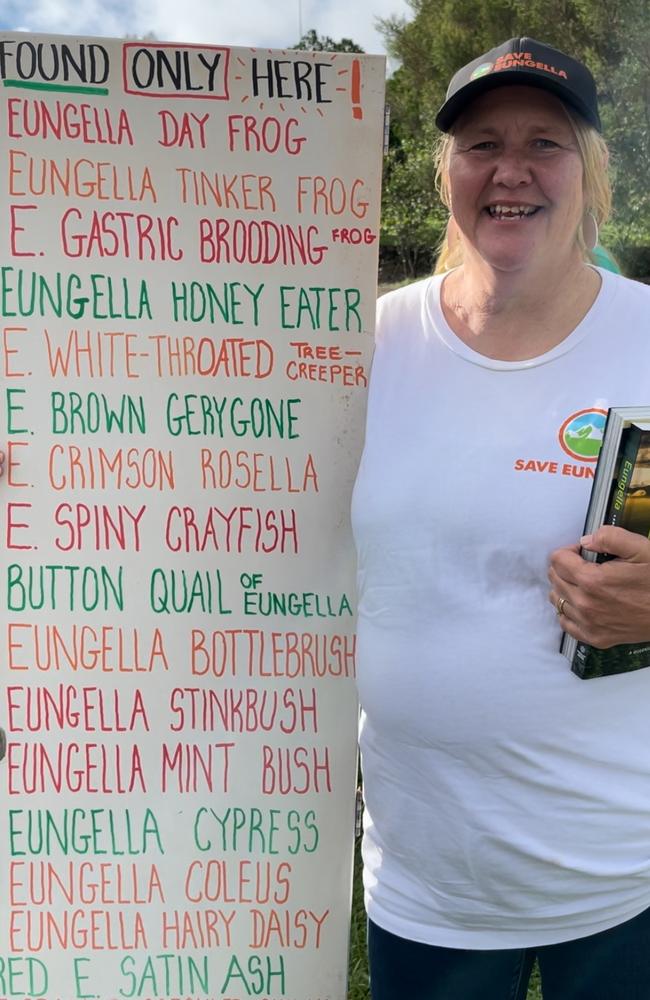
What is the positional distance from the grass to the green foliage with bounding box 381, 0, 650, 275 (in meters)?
4.80

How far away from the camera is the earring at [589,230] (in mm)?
1566

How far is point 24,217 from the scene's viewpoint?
1701 mm

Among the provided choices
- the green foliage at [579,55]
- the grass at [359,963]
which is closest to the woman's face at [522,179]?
the grass at [359,963]

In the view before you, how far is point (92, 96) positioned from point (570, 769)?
4.73 ft

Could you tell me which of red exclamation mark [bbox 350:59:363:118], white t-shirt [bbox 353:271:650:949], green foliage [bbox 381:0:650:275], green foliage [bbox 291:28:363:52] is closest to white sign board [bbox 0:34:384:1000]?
red exclamation mark [bbox 350:59:363:118]

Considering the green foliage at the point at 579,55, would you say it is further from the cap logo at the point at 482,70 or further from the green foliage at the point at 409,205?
the cap logo at the point at 482,70

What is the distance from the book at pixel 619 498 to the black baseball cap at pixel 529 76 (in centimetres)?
55

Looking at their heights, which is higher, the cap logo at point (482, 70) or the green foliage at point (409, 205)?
the green foliage at point (409, 205)

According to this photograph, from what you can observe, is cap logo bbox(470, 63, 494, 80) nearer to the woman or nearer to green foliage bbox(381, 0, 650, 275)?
the woman

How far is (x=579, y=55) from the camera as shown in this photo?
677 centimetres

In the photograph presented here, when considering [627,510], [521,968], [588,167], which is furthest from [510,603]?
[588,167]

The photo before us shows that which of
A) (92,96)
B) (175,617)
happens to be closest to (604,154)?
(92,96)

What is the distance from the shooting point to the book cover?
1.21 metres

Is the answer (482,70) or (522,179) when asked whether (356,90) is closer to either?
(482,70)
